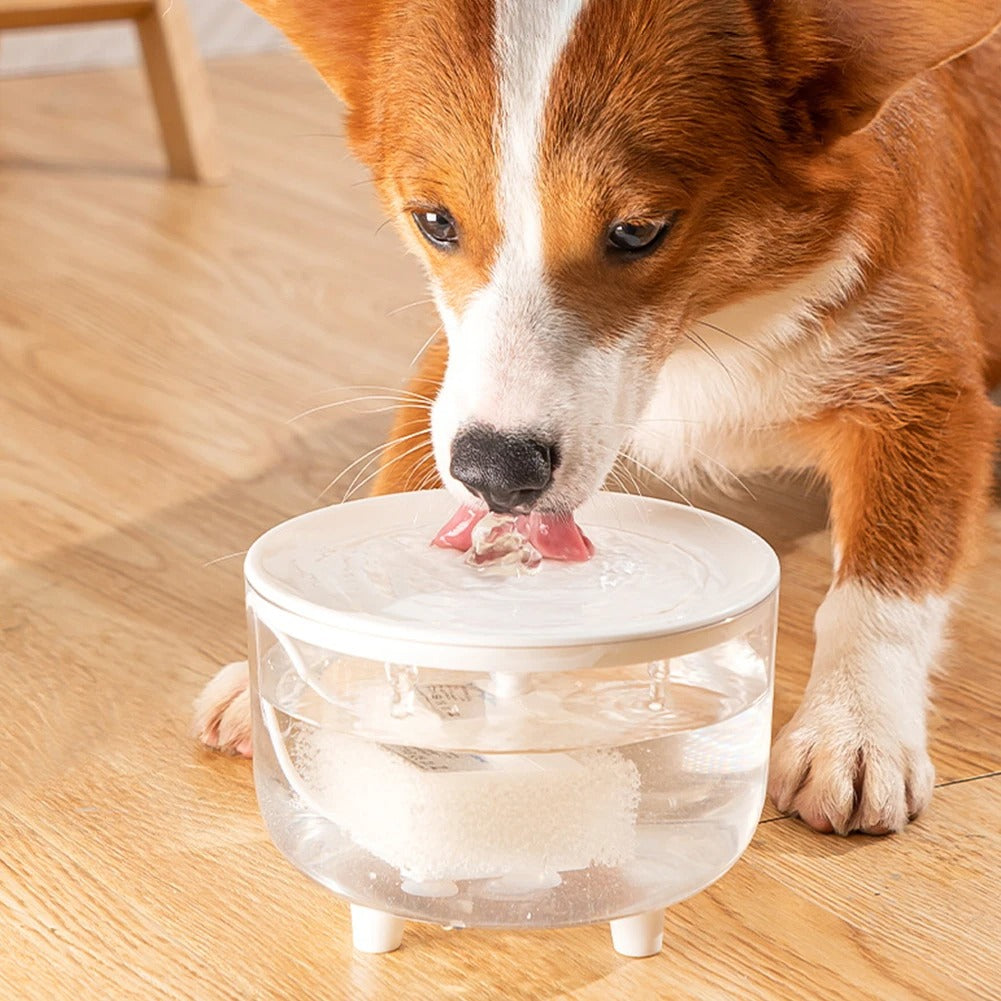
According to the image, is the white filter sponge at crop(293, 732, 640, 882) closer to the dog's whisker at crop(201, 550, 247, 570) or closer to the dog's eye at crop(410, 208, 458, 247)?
the dog's eye at crop(410, 208, 458, 247)

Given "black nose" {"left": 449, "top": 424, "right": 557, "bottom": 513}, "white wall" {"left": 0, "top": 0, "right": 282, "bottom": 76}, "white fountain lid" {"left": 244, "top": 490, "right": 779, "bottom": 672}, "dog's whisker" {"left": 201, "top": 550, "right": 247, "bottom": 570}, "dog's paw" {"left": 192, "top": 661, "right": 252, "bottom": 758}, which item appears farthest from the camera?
"white wall" {"left": 0, "top": 0, "right": 282, "bottom": 76}

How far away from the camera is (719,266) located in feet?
4.56

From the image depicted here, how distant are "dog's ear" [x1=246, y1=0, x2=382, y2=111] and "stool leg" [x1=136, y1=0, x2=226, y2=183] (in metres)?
1.79

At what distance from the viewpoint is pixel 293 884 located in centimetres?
116

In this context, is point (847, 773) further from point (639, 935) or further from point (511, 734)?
point (511, 734)

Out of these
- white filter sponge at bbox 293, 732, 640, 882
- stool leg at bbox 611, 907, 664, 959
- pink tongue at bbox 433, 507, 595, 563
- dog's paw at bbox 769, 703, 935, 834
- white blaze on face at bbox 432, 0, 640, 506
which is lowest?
dog's paw at bbox 769, 703, 935, 834

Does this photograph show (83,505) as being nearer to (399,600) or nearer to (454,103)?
(454,103)

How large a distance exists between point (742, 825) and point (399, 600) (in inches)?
10.3

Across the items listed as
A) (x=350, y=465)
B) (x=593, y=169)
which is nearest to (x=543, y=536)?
(x=593, y=169)

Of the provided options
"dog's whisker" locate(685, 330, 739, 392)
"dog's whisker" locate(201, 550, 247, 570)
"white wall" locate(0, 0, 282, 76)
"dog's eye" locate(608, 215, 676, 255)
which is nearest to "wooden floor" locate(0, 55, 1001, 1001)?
"dog's whisker" locate(201, 550, 247, 570)

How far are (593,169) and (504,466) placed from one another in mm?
240

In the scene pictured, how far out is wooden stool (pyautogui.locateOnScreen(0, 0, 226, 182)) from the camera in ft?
10.6

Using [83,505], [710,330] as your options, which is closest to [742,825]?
[710,330]

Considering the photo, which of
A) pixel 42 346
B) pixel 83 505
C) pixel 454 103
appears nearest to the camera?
pixel 454 103
